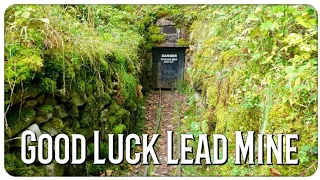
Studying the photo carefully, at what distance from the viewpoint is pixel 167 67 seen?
49.0 feet

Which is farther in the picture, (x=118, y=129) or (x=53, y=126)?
(x=118, y=129)

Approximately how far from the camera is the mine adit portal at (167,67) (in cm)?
1466

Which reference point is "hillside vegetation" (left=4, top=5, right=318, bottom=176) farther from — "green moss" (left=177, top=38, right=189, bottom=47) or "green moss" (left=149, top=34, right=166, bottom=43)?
"green moss" (left=149, top=34, right=166, bottom=43)

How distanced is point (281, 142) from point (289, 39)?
980 mm

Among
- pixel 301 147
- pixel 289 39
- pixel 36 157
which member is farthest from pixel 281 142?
pixel 36 157

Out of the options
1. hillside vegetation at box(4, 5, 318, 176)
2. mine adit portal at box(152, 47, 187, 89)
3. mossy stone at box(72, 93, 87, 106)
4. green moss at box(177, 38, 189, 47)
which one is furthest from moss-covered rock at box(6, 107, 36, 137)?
mine adit portal at box(152, 47, 187, 89)

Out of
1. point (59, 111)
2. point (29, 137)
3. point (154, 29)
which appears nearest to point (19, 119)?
point (29, 137)

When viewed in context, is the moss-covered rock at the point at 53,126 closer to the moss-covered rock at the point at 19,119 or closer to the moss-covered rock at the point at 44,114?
A: the moss-covered rock at the point at 44,114

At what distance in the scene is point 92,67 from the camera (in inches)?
179

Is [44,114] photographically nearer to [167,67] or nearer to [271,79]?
[271,79]

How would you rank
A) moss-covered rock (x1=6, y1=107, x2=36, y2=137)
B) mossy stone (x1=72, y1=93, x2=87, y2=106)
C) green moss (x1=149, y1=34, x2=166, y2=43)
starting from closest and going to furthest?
moss-covered rock (x1=6, y1=107, x2=36, y2=137) < mossy stone (x1=72, y1=93, x2=87, y2=106) < green moss (x1=149, y1=34, x2=166, y2=43)

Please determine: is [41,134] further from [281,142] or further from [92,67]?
[281,142]

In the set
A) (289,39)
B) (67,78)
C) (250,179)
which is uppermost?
(289,39)

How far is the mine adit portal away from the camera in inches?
577
